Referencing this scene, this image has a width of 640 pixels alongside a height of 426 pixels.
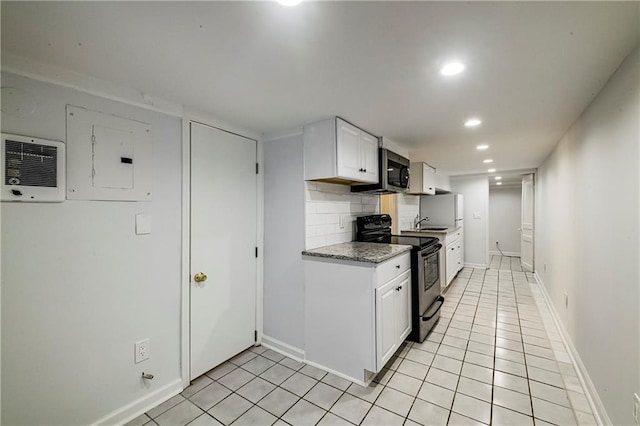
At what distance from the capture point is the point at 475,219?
6.06 m

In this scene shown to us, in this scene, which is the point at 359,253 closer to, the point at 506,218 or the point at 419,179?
the point at 419,179

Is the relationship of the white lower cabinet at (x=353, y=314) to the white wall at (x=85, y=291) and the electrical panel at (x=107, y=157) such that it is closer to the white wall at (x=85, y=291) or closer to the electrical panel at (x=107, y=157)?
the white wall at (x=85, y=291)

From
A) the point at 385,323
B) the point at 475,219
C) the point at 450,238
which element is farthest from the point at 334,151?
the point at 475,219

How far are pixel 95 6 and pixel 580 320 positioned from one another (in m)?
3.58

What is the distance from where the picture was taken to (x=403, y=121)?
243 cm

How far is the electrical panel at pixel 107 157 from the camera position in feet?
5.12

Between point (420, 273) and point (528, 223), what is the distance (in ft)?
14.9

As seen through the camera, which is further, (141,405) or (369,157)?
(369,157)

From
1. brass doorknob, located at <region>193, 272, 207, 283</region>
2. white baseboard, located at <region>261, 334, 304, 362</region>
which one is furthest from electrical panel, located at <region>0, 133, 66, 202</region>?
white baseboard, located at <region>261, 334, 304, 362</region>

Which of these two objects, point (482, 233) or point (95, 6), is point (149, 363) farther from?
point (482, 233)

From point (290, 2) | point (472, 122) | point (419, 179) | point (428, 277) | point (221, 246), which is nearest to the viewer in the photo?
point (290, 2)

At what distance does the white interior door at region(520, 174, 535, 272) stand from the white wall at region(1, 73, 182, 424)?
6.43 meters

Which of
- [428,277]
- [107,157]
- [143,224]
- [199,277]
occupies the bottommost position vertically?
[428,277]

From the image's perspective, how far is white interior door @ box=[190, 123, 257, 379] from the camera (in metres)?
2.18
